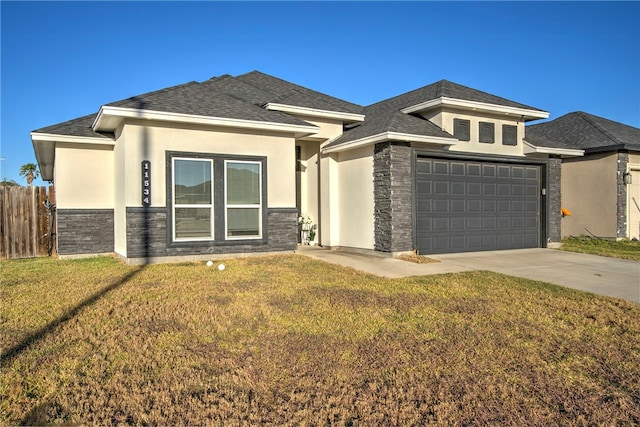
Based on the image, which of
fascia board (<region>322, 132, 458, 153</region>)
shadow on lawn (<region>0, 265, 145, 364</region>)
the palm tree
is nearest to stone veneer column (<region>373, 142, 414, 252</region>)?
fascia board (<region>322, 132, 458, 153</region>)

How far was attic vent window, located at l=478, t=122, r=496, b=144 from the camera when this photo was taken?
1298cm

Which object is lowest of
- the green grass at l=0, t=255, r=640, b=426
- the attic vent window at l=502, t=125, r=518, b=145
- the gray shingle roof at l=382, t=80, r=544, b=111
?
the green grass at l=0, t=255, r=640, b=426

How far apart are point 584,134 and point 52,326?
1827 centimetres

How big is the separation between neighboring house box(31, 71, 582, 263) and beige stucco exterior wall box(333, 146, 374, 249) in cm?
5

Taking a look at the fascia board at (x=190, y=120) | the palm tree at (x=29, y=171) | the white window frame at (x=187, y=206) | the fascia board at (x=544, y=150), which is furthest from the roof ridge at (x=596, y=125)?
the palm tree at (x=29, y=171)

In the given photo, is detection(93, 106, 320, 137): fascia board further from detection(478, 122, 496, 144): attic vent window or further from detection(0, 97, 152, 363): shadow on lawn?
detection(478, 122, 496, 144): attic vent window

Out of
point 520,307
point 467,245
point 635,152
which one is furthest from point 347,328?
point 635,152

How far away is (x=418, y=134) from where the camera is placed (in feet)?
36.5

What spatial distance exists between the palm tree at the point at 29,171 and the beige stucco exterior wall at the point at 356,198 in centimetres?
3466

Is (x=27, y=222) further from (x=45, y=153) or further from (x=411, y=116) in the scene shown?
(x=411, y=116)

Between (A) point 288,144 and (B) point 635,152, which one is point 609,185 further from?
(A) point 288,144

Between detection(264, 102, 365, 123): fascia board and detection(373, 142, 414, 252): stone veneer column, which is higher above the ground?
detection(264, 102, 365, 123): fascia board

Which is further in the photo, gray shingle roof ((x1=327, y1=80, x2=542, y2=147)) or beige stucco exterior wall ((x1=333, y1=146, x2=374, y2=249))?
beige stucco exterior wall ((x1=333, y1=146, x2=374, y2=249))

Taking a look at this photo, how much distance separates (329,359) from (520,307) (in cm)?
348
